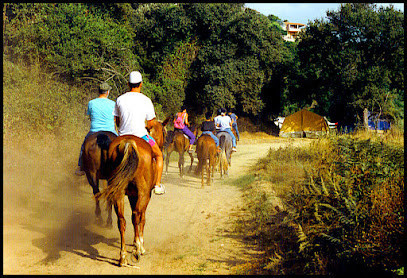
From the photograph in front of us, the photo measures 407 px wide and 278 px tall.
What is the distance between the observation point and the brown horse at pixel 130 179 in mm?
5332

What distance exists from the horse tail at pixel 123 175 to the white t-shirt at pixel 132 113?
23.1 inches

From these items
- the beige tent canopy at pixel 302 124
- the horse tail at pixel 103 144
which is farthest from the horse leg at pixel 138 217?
the beige tent canopy at pixel 302 124

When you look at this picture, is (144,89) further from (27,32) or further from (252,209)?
(252,209)

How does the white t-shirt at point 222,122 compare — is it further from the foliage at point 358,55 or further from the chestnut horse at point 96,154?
the foliage at point 358,55

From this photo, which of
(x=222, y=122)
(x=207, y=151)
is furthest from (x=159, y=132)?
(x=222, y=122)

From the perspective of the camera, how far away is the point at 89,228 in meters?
7.32

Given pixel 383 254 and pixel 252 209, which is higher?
pixel 383 254

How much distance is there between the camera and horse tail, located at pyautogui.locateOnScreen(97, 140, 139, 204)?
17.4 ft

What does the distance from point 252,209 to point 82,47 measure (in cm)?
1256

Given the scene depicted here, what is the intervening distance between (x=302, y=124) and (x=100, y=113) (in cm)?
3059

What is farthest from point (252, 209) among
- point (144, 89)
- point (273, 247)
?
point (144, 89)

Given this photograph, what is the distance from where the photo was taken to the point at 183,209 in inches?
361

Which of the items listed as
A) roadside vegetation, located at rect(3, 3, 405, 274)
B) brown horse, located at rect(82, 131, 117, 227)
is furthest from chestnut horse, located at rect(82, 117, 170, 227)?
roadside vegetation, located at rect(3, 3, 405, 274)

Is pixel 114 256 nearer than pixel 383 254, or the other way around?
pixel 383 254
